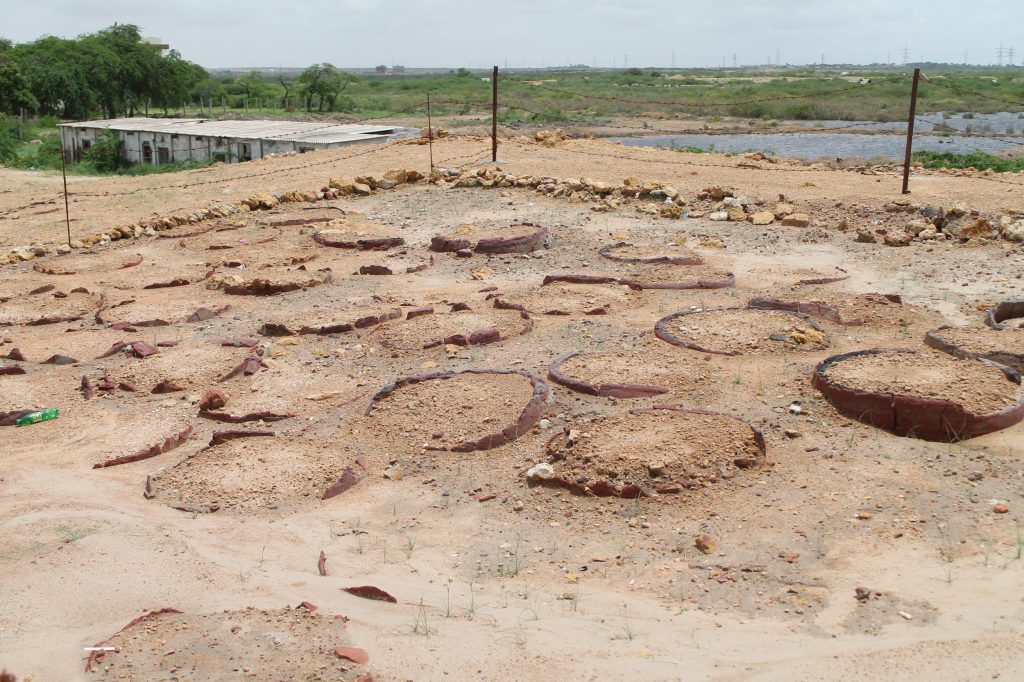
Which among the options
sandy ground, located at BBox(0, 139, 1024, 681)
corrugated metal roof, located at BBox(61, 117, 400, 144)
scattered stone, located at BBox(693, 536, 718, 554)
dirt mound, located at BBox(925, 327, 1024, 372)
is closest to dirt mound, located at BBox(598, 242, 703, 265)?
sandy ground, located at BBox(0, 139, 1024, 681)

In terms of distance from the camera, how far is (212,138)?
25.8 m

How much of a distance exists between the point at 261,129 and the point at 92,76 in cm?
1750

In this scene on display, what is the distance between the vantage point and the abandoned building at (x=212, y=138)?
2300 centimetres

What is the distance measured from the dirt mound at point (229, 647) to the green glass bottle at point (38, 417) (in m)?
3.20

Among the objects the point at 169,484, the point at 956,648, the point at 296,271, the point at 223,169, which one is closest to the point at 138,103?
the point at 223,169

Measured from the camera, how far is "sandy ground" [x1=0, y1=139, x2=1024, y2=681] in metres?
3.95

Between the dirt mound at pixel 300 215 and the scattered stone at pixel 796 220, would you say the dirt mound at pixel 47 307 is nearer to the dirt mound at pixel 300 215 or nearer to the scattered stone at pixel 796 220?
the dirt mound at pixel 300 215

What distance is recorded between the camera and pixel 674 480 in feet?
17.4

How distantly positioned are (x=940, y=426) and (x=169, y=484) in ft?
14.5

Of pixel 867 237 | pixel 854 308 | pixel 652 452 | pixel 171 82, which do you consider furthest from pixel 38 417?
pixel 171 82

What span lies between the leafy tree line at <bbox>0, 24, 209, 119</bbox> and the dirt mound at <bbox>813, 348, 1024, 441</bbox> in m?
37.1

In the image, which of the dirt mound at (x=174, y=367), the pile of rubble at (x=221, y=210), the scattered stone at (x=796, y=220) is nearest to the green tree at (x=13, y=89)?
the pile of rubble at (x=221, y=210)

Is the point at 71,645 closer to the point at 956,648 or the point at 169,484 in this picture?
the point at 169,484

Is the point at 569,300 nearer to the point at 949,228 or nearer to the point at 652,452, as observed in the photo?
the point at 652,452
